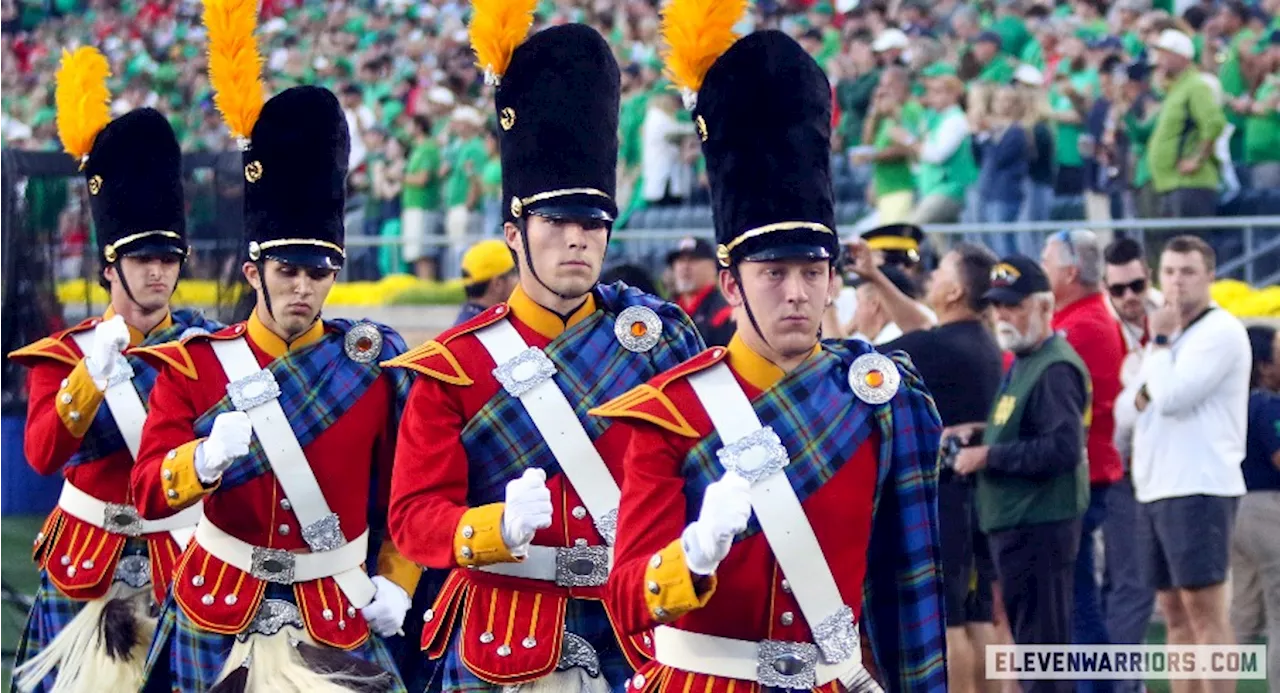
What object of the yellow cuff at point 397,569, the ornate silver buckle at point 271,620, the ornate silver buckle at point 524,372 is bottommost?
the ornate silver buckle at point 271,620

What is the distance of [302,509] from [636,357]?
3.80 ft

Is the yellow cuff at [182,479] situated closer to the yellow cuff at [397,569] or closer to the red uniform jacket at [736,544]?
the yellow cuff at [397,569]

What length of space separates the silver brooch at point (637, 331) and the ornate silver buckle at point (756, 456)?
45.7 inches

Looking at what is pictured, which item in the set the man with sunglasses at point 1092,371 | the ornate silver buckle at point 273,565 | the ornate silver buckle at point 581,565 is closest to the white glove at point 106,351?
the ornate silver buckle at point 273,565

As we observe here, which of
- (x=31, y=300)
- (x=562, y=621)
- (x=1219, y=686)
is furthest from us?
(x=31, y=300)

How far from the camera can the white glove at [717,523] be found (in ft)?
13.9

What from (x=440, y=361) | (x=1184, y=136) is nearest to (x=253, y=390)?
(x=440, y=361)

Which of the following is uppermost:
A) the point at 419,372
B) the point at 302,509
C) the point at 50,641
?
the point at 419,372

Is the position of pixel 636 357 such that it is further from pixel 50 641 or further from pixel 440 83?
pixel 440 83

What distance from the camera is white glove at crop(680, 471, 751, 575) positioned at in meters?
4.24

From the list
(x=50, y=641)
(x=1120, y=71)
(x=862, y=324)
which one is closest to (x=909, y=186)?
(x=1120, y=71)

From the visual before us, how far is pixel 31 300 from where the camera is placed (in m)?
12.6

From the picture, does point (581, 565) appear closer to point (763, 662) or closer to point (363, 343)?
point (763, 662)

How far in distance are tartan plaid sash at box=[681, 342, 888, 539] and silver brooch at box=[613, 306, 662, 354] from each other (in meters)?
1.08
